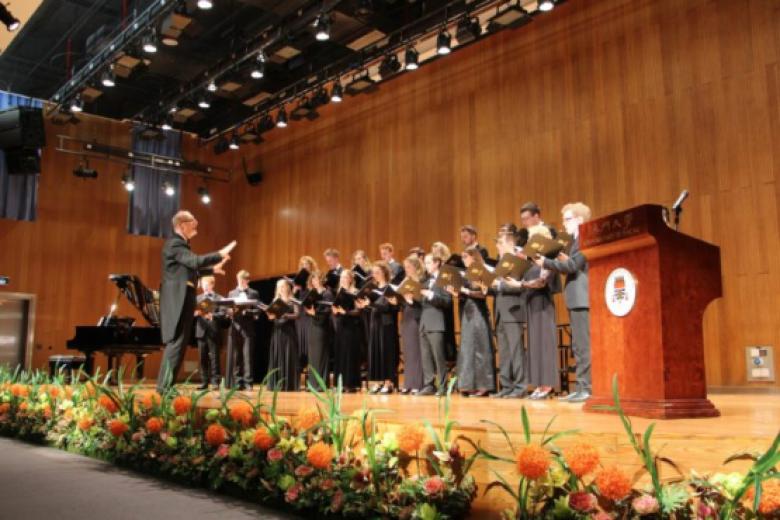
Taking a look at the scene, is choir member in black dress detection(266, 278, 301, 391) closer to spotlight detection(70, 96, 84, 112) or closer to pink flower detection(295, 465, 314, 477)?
pink flower detection(295, 465, 314, 477)

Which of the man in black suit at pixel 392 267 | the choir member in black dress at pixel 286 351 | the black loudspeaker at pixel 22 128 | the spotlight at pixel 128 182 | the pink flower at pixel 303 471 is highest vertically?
the black loudspeaker at pixel 22 128

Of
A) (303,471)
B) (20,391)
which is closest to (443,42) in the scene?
(20,391)

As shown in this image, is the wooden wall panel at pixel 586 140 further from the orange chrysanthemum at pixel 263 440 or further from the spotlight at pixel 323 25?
the orange chrysanthemum at pixel 263 440

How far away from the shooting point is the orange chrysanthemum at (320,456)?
2268mm

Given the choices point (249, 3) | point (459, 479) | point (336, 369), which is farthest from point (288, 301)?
point (459, 479)

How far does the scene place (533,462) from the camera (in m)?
1.75

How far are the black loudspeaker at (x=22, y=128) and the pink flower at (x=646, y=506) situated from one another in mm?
10375

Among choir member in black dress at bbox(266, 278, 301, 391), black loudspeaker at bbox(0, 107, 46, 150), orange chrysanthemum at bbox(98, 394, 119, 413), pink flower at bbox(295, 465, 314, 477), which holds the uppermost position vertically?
black loudspeaker at bbox(0, 107, 46, 150)

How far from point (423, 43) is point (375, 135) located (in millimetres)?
1911

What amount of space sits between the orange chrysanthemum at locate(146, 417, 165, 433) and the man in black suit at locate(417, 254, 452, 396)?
2759 millimetres

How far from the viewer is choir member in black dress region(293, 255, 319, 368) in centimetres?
677

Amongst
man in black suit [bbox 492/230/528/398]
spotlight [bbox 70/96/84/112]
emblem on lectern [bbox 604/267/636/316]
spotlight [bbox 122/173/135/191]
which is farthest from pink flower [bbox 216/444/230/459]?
spotlight [bbox 122/173/135/191]

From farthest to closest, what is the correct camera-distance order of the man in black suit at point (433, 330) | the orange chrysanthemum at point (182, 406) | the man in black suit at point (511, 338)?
the man in black suit at point (433, 330)
the man in black suit at point (511, 338)
the orange chrysanthemum at point (182, 406)

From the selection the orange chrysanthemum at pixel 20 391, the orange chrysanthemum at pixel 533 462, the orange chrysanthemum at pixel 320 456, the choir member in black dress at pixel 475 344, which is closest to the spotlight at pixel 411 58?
the choir member in black dress at pixel 475 344
